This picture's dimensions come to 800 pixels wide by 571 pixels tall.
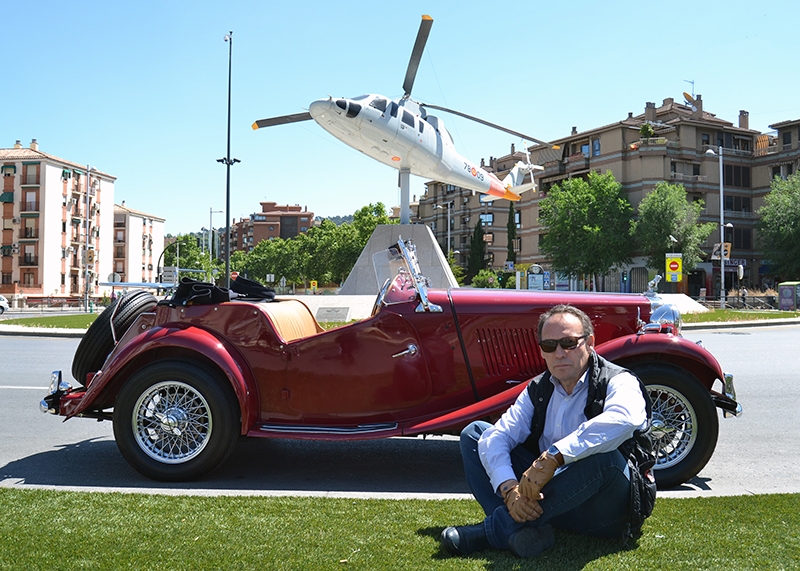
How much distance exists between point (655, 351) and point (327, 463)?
2.58 meters

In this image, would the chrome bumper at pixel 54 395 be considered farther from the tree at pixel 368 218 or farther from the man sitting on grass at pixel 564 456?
the tree at pixel 368 218

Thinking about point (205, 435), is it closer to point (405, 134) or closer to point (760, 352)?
point (760, 352)

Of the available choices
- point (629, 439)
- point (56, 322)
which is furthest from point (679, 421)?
point (56, 322)

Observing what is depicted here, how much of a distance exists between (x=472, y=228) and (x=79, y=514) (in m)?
78.4

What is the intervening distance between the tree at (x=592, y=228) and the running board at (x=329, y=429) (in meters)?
49.0

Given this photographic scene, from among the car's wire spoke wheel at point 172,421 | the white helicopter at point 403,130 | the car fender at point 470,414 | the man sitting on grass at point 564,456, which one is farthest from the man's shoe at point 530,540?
the white helicopter at point 403,130

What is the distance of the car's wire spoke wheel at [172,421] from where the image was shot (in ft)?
14.0

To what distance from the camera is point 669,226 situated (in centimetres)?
4803

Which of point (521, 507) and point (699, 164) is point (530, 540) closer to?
point (521, 507)

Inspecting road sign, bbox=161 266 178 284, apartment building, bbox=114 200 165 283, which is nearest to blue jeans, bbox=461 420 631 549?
road sign, bbox=161 266 178 284

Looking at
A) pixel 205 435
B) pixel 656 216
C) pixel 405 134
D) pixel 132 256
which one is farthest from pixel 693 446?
pixel 132 256

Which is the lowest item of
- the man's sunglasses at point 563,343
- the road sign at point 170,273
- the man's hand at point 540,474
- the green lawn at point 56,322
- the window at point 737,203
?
the green lawn at point 56,322

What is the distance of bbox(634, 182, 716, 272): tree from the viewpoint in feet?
158

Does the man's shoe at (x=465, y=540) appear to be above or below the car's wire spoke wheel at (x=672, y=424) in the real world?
below
